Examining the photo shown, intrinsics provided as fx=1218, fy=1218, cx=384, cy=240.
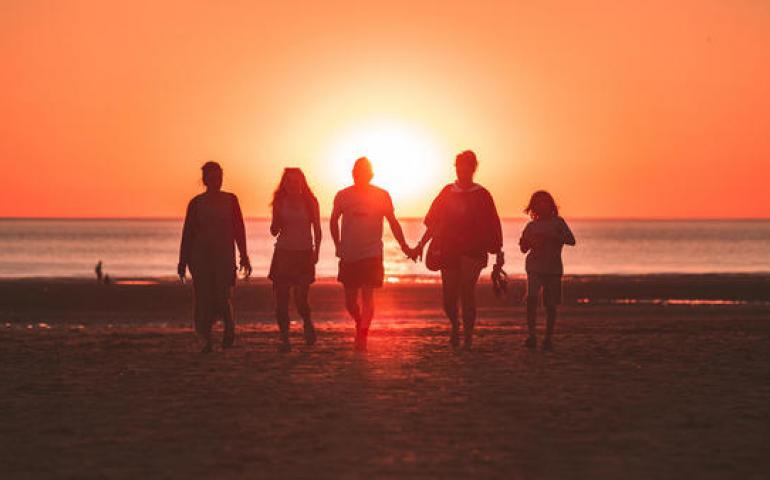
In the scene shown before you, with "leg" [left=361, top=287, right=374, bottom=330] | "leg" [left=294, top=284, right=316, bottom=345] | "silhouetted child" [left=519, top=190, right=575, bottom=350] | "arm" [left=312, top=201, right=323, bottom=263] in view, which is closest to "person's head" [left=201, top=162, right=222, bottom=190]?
"arm" [left=312, top=201, right=323, bottom=263]

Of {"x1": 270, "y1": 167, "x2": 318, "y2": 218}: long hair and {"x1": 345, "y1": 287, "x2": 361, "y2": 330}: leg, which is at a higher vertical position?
{"x1": 270, "y1": 167, "x2": 318, "y2": 218}: long hair

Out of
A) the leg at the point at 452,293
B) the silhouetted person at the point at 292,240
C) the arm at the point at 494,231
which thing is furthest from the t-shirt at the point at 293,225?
the arm at the point at 494,231

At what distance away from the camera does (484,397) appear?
30.3 ft

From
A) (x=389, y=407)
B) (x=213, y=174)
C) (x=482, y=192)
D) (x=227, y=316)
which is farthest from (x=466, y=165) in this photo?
(x=389, y=407)

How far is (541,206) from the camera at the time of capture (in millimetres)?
13523

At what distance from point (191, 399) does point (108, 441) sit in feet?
5.95

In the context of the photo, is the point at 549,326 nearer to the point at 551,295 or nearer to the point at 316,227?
the point at 551,295

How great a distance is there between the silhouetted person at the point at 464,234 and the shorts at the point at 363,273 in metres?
0.48

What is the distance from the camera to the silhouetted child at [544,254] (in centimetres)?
1337

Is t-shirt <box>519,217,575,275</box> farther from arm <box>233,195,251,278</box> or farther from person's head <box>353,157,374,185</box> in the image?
arm <box>233,195,251,278</box>

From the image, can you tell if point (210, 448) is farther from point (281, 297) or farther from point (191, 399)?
point (281, 297)

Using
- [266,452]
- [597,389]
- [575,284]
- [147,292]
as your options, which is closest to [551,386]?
[597,389]

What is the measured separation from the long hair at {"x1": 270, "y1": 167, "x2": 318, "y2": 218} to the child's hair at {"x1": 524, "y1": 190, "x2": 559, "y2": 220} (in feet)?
7.75

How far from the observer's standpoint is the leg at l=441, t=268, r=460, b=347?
42.6 feet
